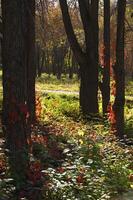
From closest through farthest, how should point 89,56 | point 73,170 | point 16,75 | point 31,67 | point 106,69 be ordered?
point 73,170, point 16,75, point 31,67, point 89,56, point 106,69

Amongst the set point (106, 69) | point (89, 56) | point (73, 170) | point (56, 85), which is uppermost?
point (89, 56)

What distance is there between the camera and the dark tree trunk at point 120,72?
547 inches

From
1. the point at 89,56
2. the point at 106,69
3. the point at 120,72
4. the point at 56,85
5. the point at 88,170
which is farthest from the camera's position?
the point at 56,85

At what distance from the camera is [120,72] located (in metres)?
14.2

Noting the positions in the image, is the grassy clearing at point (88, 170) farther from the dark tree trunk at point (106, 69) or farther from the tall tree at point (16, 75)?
the dark tree trunk at point (106, 69)

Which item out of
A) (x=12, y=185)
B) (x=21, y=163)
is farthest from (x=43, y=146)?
(x=12, y=185)

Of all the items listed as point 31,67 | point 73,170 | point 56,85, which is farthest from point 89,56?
point 56,85

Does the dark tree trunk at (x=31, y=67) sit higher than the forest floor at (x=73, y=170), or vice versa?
the dark tree trunk at (x=31, y=67)

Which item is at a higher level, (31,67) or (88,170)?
(31,67)

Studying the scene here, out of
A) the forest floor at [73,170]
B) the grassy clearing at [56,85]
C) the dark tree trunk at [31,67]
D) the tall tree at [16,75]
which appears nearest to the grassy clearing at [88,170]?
the forest floor at [73,170]

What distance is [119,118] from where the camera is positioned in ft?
46.9

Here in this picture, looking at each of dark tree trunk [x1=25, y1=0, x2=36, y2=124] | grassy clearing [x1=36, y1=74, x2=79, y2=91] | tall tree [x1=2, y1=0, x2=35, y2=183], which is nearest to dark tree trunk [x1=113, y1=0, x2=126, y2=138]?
dark tree trunk [x1=25, y1=0, x2=36, y2=124]

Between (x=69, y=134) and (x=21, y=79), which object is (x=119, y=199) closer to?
(x=21, y=79)

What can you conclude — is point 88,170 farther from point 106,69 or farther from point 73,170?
point 106,69
